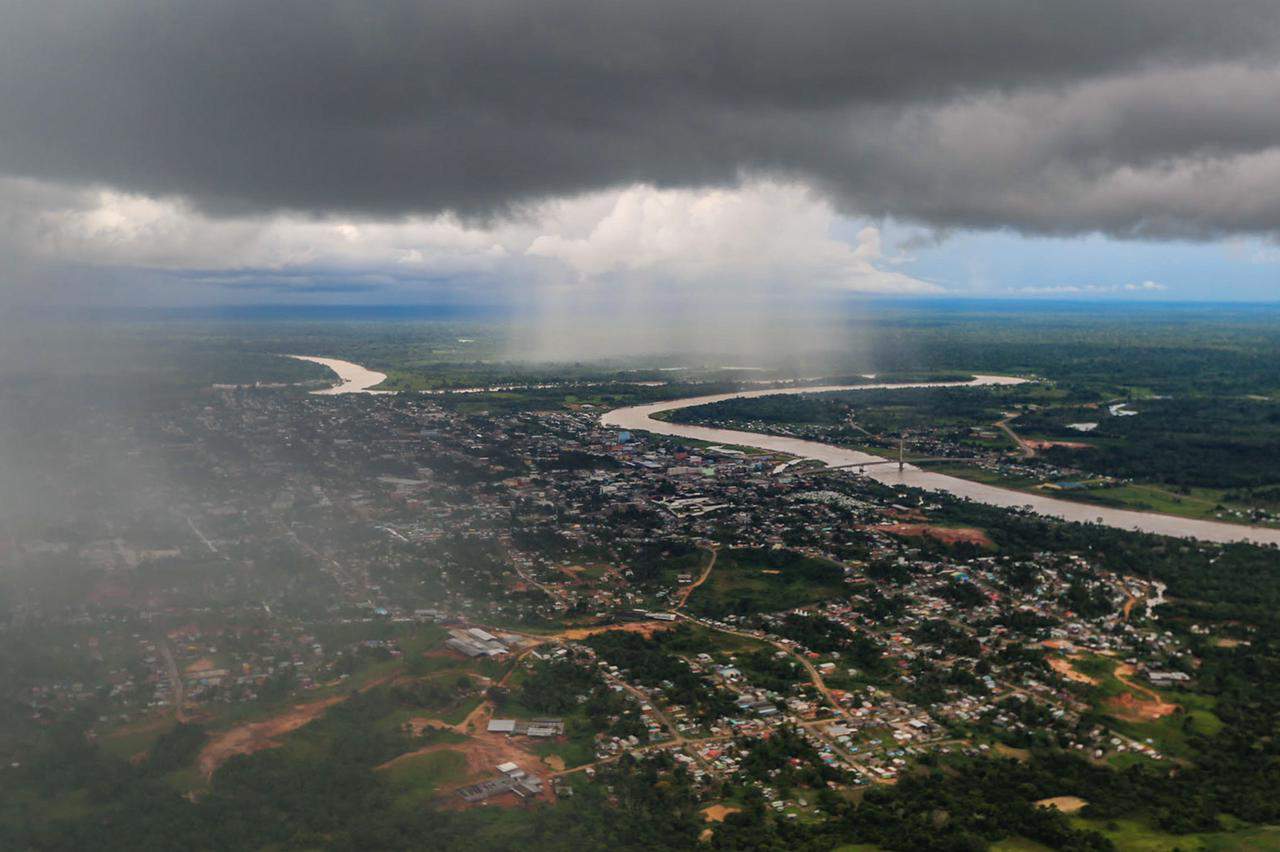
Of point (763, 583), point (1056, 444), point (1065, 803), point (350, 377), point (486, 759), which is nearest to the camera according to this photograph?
point (1065, 803)

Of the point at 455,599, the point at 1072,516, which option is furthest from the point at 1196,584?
the point at 455,599

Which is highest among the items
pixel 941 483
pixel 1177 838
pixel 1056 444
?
pixel 1056 444

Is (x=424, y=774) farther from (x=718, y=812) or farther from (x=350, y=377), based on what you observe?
Answer: (x=350, y=377)

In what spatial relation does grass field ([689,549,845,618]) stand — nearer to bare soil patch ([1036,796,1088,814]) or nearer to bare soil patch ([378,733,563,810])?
bare soil patch ([378,733,563,810])

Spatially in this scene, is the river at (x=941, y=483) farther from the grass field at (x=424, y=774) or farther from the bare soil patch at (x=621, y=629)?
the grass field at (x=424, y=774)

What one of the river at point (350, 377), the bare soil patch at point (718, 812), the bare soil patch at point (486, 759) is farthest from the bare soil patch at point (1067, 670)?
the river at point (350, 377)

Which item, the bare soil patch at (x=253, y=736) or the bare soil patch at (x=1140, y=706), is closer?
the bare soil patch at (x=253, y=736)

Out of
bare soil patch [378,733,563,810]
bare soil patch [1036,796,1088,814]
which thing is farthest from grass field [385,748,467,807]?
bare soil patch [1036,796,1088,814]

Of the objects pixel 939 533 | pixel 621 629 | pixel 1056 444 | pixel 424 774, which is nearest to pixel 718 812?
pixel 424 774
